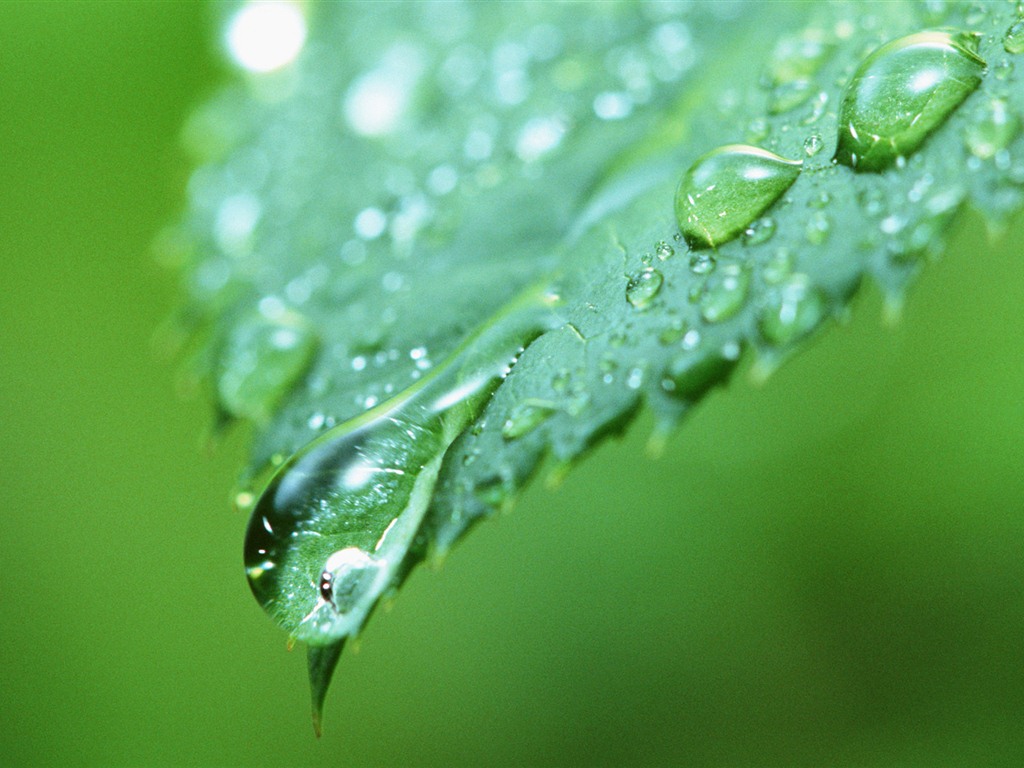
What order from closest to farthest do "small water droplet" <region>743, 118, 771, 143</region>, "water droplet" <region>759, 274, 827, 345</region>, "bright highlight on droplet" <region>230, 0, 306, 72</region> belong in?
"water droplet" <region>759, 274, 827, 345</region>
"small water droplet" <region>743, 118, 771, 143</region>
"bright highlight on droplet" <region>230, 0, 306, 72</region>

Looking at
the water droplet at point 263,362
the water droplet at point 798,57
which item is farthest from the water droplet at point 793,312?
the water droplet at point 263,362

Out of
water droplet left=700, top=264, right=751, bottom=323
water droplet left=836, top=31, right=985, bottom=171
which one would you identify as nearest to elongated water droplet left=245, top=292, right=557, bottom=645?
water droplet left=700, top=264, right=751, bottom=323

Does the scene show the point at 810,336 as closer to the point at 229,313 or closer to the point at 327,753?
the point at 229,313

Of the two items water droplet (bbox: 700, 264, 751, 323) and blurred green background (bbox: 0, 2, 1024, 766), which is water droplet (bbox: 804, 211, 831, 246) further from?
blurred green background (bbox: 0, 2, 1024, 766)

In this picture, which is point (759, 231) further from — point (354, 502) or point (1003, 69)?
point (354, 502)

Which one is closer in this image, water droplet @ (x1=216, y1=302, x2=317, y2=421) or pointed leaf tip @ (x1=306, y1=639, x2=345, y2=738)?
pointed leaf tip @ (x1=306, y1=639, x2=345, y2=738)

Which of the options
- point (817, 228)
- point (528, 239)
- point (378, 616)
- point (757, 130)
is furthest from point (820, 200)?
point (378, 616)

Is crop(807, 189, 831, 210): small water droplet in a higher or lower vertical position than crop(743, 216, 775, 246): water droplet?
lower
